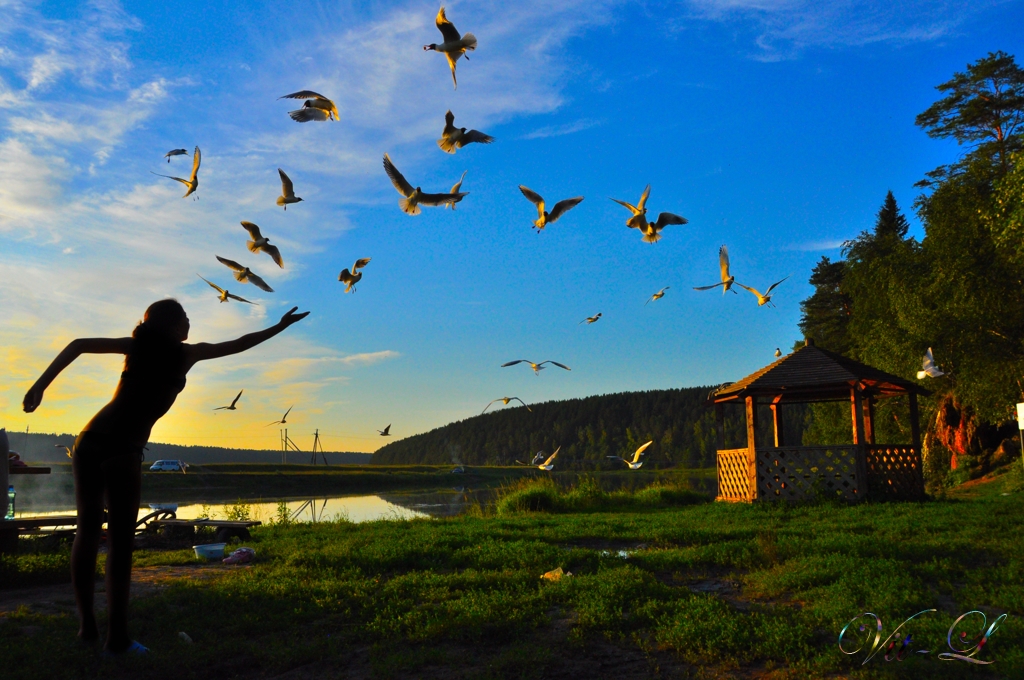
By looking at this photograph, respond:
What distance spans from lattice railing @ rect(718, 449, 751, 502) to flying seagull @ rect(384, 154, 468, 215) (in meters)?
11.4

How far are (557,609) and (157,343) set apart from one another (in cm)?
391

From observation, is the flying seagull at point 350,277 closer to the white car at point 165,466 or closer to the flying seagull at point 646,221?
the flying seagull at point 646,221

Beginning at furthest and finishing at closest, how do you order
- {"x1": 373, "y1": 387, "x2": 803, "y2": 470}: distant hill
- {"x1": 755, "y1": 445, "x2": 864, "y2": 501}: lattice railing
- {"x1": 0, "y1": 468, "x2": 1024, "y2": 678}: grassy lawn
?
1. {"x1": 373, "y1": 387, "x2": 803, "y2": 470}: distant hill
2. {"x1": 755, "y1": 445, "x2": 864, "y2": 501}: lattice railing
3. {"x1": 0, "y1": 468, "x2": 1024, "y2": 678}: grassy lawn

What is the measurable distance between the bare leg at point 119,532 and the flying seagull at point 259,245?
6621 millimetres

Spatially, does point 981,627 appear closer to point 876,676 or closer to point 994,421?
point 876,676

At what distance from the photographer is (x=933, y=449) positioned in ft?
96.0

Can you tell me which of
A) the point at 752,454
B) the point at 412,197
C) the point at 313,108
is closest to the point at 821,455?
the point at 752,454

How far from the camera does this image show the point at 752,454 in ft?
59.8

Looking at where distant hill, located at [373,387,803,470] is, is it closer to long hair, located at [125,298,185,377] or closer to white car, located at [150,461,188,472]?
white car, located at [150,461,188,472]

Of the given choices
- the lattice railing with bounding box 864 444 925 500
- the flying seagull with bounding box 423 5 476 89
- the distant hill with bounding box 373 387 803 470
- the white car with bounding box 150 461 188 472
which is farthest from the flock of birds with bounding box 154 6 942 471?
the distant hill with bounding box 373 387 803 470

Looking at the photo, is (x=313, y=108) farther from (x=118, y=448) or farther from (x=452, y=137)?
(x=118, y=448)

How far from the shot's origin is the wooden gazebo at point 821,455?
17.5m

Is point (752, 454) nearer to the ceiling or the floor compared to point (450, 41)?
nearer to the floor

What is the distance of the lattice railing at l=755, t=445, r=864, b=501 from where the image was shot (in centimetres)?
1734
